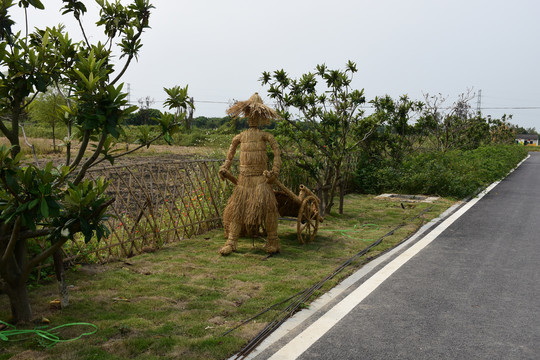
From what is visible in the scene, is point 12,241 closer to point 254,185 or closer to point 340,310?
point 340,310

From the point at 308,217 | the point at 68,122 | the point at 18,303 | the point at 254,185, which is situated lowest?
the point at 18,303

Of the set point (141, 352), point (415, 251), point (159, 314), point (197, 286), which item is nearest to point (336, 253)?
point (415, 251)

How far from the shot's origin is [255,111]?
20.6ft

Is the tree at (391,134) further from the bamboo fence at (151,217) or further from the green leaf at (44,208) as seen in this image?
the green leaf at (44,208)

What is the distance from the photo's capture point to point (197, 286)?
191 inches

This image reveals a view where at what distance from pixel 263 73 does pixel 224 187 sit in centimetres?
236

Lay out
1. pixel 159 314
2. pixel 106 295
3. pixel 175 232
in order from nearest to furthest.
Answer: pixel 159 314, pixel 106 295, pixel 175 232

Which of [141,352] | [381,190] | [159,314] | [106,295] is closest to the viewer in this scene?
[141,352]

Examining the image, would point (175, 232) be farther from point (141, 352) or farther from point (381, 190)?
point (381, 190)

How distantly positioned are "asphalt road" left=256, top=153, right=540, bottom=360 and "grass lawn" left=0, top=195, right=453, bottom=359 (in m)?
0.61

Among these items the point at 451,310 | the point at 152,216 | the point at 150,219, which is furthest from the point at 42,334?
the point at 451,310

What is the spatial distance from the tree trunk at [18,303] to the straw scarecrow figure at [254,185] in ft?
8.66

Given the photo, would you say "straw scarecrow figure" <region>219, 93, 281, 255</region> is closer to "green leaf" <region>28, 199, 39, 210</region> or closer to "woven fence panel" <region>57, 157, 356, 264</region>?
"woven fence panel" <region>57, 157, 356, 264</region>

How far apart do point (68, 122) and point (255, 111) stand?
2850mm
